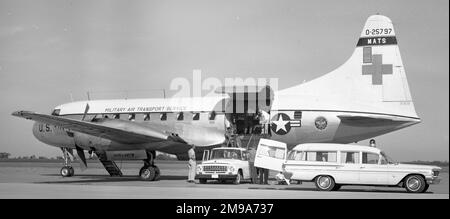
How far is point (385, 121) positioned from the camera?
21.2 metres

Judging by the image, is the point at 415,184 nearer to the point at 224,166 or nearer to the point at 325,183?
the point at 325,183

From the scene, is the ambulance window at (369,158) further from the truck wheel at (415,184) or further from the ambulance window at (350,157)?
the truck wheel at (415,184)

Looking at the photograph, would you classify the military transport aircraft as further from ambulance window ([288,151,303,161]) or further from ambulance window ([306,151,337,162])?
ambulance window ([306,151,337,162])

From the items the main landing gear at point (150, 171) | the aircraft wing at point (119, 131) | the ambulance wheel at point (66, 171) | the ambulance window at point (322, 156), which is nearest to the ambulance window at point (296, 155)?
the ambulance window at point (322, 156)

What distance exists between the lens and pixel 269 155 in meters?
19.3

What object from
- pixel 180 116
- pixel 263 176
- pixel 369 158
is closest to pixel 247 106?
pixel 180 116

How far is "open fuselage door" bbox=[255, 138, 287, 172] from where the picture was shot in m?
19.2

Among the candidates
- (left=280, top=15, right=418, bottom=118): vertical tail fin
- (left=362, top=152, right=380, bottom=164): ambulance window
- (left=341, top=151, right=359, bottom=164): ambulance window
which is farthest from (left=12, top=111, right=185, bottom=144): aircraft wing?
(left=362, top=152, right=380, bottom=164): ambulance window

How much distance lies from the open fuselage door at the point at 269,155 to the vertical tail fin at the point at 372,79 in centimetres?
352

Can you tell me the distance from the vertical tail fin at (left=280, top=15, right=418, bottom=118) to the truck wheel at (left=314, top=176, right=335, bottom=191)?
5466 millimetres

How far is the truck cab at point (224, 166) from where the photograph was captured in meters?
20.0

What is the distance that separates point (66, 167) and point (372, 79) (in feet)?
46.4

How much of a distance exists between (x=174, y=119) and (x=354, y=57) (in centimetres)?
798
